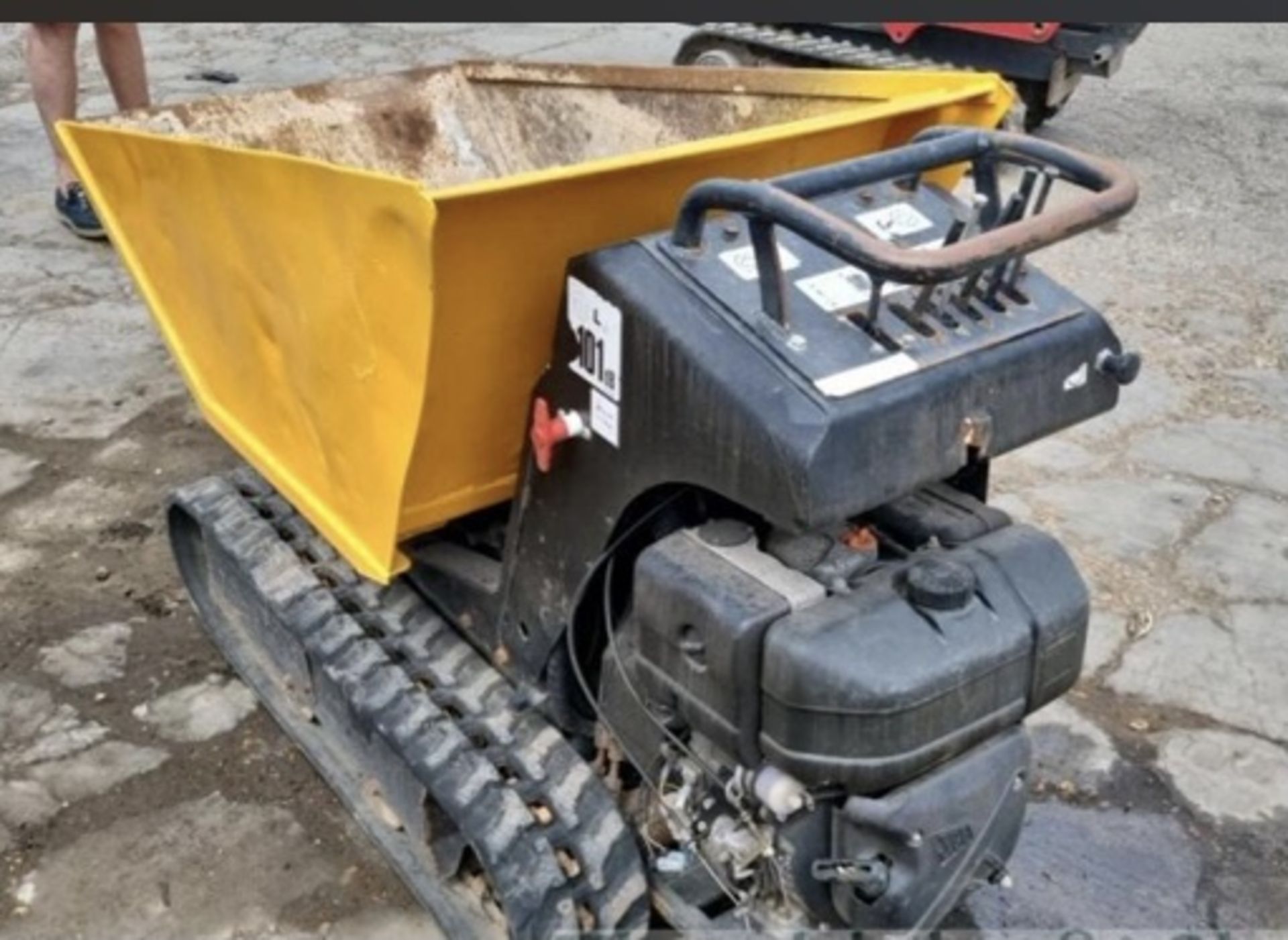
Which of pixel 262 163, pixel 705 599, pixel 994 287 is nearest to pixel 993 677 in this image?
pixel 705 599

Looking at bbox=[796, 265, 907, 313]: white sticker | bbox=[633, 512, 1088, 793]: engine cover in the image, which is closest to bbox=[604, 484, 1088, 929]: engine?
bbox=[633, 512, 1088, 793]: engine cover

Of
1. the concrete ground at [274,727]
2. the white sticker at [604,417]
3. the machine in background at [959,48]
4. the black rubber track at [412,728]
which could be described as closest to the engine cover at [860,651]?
the white sticker at [604,417]

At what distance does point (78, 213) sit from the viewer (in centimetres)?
500

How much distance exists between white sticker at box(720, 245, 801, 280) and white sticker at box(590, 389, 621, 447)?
0.75 ft

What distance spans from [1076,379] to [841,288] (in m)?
0.33

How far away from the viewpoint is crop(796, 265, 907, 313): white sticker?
1.89 meters

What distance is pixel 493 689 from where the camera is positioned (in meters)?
2.38

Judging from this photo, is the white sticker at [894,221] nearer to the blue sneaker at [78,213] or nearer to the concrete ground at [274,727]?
the concrete ground at [274,727]

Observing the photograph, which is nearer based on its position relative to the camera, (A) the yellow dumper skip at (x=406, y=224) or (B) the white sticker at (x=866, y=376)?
(B) the white sticker at (x=866, y=376)

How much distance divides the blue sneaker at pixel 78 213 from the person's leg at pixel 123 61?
0.32 m

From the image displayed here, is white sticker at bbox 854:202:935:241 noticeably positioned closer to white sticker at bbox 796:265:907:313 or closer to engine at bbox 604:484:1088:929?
white sticker at bbox 796:265:907:313

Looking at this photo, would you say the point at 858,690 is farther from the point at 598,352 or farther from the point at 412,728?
the point at 412,728

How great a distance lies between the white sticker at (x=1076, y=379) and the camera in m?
1.97

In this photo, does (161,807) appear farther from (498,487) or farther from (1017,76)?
(1017,76)
